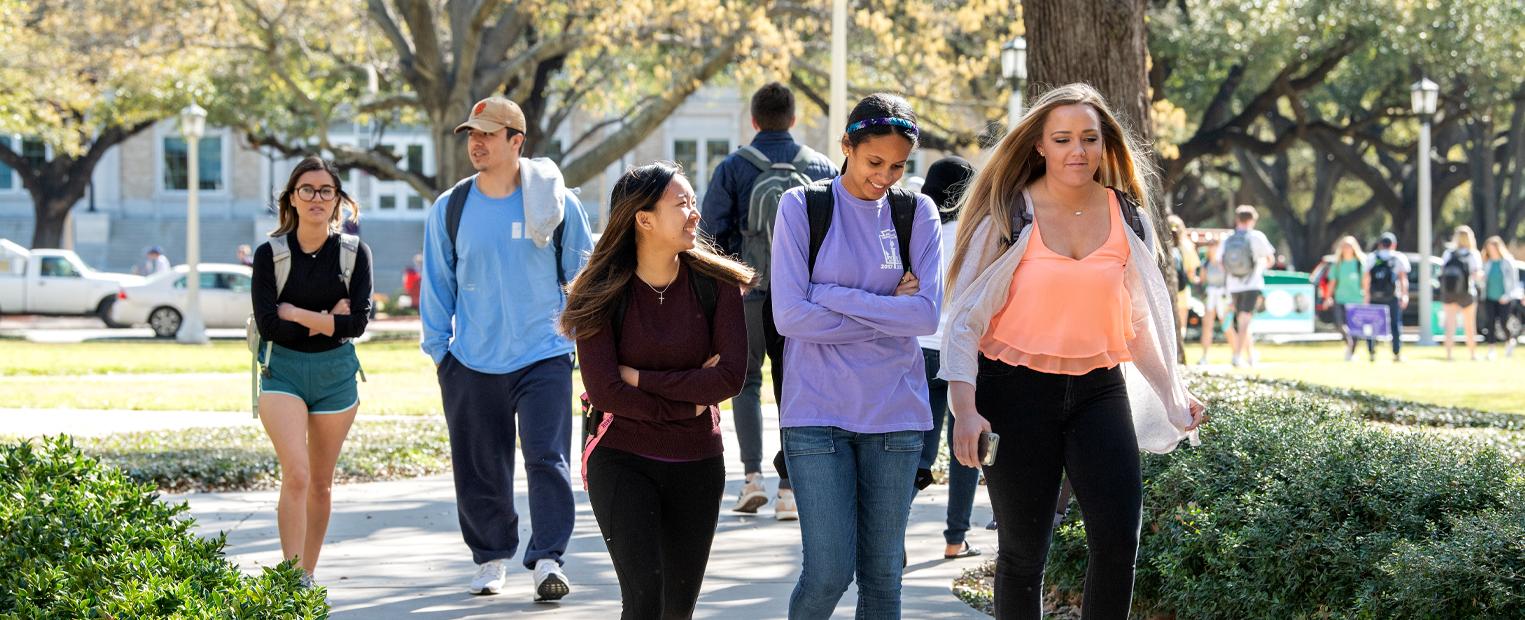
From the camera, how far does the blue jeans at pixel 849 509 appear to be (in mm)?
4469

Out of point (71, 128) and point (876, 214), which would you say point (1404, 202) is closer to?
point (71, 128)

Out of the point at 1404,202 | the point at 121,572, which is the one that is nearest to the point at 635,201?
the point at 121,572

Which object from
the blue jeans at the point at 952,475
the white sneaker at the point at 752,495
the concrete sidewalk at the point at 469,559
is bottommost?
the concrete sidewalk at the point at 469,559

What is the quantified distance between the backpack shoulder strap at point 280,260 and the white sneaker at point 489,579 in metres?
1.30

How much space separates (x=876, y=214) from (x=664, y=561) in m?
1.08

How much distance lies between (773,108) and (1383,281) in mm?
15714

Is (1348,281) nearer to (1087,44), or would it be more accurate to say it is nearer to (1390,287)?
(1390,287)

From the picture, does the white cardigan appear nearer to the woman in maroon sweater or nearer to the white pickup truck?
the woman in maroon sweater

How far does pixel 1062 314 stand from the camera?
461cm

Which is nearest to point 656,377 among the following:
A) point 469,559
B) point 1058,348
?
point 1058,348

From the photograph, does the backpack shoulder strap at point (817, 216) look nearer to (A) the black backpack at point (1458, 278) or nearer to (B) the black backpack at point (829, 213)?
(B) the black backpack at point (829, 213)

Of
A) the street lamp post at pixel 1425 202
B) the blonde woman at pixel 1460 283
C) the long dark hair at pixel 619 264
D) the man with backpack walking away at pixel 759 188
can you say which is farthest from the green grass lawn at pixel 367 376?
the long dark hair at pixel 619 264

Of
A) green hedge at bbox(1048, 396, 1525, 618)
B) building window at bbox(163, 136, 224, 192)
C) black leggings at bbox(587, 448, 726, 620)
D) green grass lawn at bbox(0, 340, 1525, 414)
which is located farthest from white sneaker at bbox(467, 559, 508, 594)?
building window at bbox(163, 136, 224, 192)

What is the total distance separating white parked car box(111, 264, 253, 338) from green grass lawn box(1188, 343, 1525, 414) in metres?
16.8
